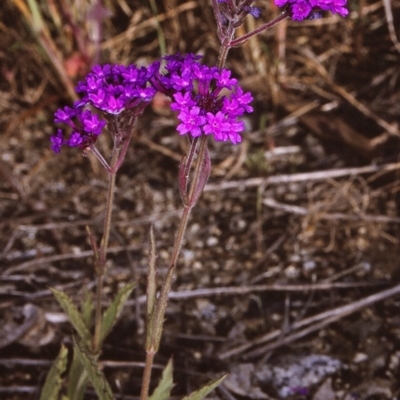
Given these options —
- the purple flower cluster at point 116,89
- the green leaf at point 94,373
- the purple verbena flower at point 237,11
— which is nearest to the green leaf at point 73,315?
the green leaf at point 94,373

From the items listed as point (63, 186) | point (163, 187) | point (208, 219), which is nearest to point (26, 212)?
point (63, 186)

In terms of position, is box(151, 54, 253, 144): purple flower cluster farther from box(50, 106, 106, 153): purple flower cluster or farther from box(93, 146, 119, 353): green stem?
box(93, 146, 119, 353): green stem

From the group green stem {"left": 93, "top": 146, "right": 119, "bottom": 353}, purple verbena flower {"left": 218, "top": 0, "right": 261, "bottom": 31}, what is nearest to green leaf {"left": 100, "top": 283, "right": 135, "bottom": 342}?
green stem {"left": 93, "top": 146, "right": 119, "bottom": 353}

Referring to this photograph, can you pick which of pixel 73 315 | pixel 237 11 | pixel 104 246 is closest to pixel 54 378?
pixel 73 315

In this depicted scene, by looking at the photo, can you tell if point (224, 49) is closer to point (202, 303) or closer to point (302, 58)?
point (202, 303)

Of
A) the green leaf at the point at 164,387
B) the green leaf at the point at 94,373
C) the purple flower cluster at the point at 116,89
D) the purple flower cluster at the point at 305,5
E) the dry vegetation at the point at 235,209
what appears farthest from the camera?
the dry vegetation at the point at 235,209

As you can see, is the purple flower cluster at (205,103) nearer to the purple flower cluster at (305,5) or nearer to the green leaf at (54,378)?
the purple flower cluster at (305,5)
